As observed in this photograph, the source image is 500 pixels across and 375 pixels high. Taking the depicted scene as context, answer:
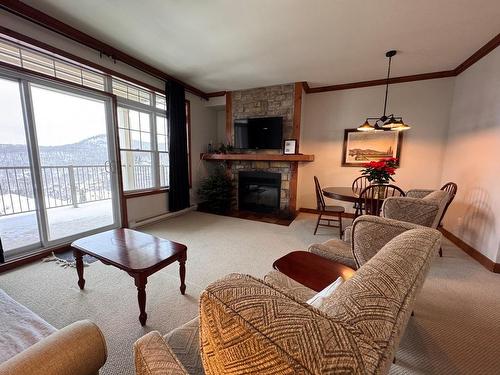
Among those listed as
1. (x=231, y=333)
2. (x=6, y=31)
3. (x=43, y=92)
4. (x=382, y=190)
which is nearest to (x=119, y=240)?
(x=231, y=333)

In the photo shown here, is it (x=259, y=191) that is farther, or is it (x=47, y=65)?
(x=259, y=191)

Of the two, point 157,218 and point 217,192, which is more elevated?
point 217,192

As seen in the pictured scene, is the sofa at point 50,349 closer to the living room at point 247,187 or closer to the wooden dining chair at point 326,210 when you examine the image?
the living room at point 247,187

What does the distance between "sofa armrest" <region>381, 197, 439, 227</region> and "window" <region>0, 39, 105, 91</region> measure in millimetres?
3732

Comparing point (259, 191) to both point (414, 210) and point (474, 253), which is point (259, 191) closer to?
point (414, 210)

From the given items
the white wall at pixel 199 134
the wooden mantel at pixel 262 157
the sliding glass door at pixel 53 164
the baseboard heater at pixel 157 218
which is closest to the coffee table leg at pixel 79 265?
the sliding glass door at pixel 53 164

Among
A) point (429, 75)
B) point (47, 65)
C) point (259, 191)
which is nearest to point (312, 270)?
point (259, 191)

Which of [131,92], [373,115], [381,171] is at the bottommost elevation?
[381,171]

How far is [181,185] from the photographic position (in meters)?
4.20

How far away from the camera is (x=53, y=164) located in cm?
269

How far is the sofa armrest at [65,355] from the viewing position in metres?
0.62

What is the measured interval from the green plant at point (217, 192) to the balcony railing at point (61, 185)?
1101 millimetres

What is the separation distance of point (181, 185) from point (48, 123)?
208 cm

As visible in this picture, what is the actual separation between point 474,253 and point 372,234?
96.2 inches
